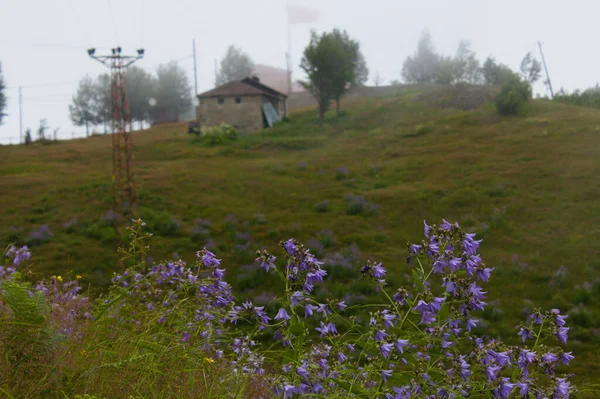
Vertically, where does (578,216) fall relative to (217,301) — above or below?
below

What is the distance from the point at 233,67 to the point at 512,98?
6229 centimetres

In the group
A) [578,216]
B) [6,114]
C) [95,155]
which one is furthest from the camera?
[6,114]

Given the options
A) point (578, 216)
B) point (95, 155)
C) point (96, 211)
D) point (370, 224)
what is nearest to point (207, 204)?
point (96, 211)

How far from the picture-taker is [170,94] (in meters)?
81.5

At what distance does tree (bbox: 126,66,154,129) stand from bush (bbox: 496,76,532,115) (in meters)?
54.4

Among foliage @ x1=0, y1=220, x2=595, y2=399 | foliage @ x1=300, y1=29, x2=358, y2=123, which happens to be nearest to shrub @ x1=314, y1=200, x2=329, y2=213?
foliage @ x1=0, y1=220, x2=595, y2=399

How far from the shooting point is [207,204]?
72.7 ft

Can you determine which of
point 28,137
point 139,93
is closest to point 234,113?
point 28,137

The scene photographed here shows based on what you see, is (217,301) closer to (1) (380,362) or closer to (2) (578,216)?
(1) (380,362)

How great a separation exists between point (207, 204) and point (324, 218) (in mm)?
4985

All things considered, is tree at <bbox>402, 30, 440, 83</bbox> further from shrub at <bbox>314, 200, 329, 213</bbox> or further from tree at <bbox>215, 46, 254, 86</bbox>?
shrub at <bbox>314, 200, 329, 213</bbox>

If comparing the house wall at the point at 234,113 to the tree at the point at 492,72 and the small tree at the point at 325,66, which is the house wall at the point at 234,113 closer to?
the small tree at the point at 325,66

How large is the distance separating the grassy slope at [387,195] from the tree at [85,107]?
42.8 metres

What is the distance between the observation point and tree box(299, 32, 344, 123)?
158ft
